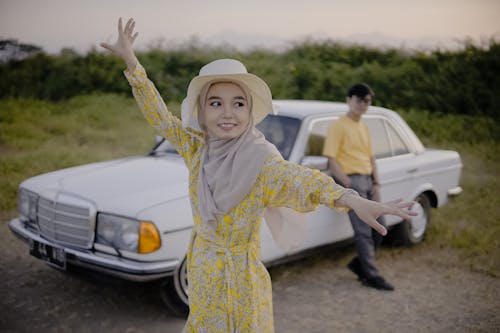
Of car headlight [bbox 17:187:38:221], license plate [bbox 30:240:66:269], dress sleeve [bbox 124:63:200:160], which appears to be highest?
dress sleeve [bbox 124:63:200:160]

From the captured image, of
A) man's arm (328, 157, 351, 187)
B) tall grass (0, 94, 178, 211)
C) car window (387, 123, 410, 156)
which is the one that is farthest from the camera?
tall grass (0, 94, 178, 211)

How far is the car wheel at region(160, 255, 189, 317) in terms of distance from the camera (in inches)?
149

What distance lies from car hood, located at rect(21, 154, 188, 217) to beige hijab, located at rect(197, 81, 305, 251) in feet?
5.06

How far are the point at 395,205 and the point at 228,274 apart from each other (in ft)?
2.64

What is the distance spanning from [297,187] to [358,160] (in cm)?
292

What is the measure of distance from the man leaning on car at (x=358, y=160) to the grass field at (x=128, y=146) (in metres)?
1.48

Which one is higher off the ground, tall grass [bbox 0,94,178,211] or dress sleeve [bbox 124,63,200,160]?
dress sleeve [bbox 124,63,200,160]

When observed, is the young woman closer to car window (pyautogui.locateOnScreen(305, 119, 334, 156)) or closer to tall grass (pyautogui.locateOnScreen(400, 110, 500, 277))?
car window (pyautogui.locateOnScreen(305, 119, 334, 156))

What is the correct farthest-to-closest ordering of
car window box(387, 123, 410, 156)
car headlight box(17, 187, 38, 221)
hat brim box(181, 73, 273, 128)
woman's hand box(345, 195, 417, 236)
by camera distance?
car window box(387, 123, 410, 156) → car headlight box(17, 187, 38, 221) → hat brim box(181, 73, 273, 128) → woman's hand box(345, 195, 417, 236)

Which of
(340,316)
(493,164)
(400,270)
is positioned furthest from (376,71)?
(340,316)

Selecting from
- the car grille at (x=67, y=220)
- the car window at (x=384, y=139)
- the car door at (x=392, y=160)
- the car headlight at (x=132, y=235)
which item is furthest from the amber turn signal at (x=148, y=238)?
the car window at (x=384, y=139)

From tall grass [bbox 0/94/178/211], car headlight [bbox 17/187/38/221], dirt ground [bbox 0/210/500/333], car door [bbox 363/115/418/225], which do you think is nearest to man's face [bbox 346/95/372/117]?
car door [bbox 363/115/418/225]

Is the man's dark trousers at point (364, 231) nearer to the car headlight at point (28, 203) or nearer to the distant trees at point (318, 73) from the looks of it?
the car headlight at point (28, 203)

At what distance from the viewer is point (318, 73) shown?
51.5 ft
